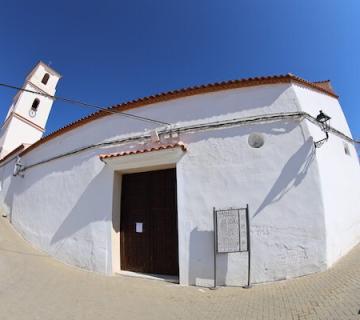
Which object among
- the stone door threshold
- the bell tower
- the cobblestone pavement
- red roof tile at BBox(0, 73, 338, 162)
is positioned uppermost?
the bell tower

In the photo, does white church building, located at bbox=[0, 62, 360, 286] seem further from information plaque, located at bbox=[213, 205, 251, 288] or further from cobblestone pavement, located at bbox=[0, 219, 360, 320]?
cobblestone pavement, located at bbox=[0, 219, 360, 320]

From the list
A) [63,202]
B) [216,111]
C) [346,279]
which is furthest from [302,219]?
[63,202]

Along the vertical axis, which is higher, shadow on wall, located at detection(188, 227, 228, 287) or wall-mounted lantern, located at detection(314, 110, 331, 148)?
wall-mounted lantern, located at detection(314, 110, 331, 148)

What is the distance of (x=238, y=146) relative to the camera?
17.5 ft

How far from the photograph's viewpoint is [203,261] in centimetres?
493

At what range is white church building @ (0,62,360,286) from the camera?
4.75 m

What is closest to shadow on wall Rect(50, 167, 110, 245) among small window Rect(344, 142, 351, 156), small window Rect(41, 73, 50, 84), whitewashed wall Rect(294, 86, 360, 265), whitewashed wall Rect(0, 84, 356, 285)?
whitewashed wall Rect(0, 84, 356, 285)

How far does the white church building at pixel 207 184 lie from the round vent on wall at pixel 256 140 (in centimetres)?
2

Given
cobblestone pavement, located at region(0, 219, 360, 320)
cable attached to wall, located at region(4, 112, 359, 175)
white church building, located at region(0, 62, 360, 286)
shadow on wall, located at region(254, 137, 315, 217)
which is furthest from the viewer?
cable attached to wall, located at region(4, 112, 359, 175)

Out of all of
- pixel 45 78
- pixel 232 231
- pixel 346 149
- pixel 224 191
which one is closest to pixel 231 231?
pixel 232 231

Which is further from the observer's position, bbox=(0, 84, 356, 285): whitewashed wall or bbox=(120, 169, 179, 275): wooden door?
bbox=(120, 169, 179, 275): wooden door

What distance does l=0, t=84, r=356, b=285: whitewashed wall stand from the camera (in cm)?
467

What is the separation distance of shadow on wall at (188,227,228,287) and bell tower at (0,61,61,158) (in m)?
15.9

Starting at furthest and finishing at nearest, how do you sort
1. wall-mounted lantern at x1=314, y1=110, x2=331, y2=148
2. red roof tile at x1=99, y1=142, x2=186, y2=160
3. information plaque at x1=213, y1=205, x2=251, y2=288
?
red roof tile at x1=99, y1=142, x2=186, y2=160 → wall-mounted lantern at x1=314, y1=110, x2=331, y2=148 → information plaque at x1=213, y1=205, x2=251, y2=288
